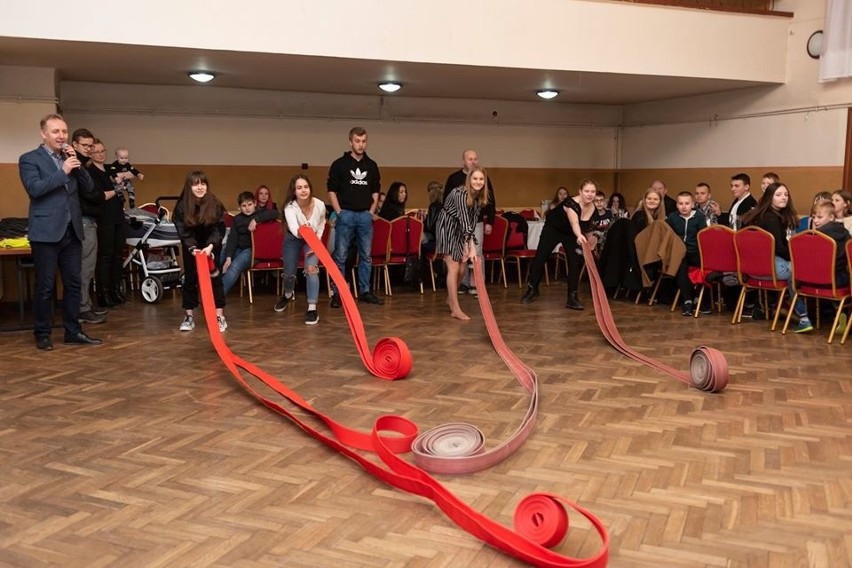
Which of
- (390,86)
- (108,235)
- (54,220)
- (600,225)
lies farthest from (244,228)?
(600,225)

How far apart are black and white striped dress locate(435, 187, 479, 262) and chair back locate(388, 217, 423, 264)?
160 centimetres

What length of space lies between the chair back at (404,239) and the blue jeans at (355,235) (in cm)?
63

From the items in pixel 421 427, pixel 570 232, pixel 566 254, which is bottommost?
pixel 421 427

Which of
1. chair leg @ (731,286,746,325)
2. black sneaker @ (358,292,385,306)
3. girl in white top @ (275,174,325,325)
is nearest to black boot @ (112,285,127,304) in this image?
girl in white top @ (275,174,325,325)

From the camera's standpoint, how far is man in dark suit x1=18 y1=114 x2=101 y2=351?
5828mm

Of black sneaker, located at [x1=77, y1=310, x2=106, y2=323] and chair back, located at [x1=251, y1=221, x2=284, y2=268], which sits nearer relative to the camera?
black sneaker, located at [x1=77, y1=310, x2=106, y2=323]

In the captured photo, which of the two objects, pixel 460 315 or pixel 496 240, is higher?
pixel 496 240

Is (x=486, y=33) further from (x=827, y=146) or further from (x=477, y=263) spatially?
(x=827, y=146)

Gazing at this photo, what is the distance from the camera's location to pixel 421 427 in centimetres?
436

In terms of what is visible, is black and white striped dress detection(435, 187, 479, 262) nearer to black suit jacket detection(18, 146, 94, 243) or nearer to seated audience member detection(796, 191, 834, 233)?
seated audience member detection(796, 191, 834, 233)

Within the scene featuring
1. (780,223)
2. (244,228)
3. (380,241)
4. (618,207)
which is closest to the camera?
(780,223)

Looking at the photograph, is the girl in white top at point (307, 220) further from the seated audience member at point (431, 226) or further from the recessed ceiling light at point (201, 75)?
the recessed ceiling light at point (201, 75)

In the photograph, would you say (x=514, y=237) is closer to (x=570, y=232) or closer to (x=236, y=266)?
(x=570, y=232)

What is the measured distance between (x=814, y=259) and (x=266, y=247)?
197 inches
